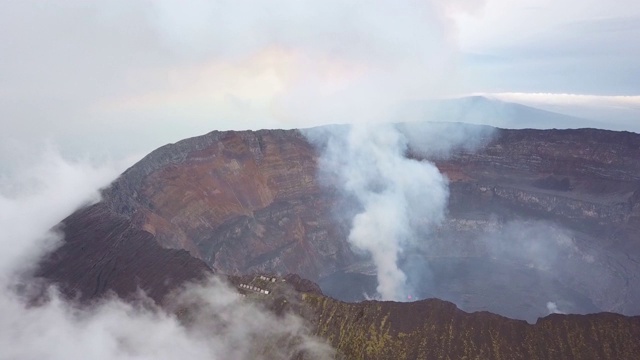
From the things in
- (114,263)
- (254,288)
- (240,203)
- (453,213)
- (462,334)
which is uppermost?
(240,203)

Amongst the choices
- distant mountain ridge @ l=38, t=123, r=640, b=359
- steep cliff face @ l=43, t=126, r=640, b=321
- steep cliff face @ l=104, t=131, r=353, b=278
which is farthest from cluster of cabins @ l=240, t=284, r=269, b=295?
steep cliff face @ l=104, t=131, r=353, b=278

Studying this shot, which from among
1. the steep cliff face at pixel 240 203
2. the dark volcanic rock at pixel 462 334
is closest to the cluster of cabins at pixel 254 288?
the dark volcanic rock at pixel 462 334

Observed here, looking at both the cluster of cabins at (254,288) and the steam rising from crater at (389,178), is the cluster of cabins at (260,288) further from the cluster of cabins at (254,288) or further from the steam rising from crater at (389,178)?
the steam rising from crater at (389,178)

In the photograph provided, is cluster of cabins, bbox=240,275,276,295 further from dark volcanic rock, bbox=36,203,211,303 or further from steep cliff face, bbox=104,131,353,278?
steep cliff face, bbox=104,131,353,278

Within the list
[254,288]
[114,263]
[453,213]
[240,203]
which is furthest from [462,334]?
[453,213]

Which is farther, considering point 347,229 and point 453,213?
point 453,213

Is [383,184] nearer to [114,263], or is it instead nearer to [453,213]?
[453,213]

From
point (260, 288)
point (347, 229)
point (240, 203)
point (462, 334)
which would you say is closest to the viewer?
point (462, 334)

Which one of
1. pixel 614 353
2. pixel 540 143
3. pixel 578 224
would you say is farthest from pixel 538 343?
pixel 540 143
